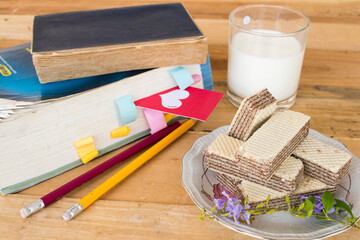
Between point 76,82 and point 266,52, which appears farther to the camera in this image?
point 266,52

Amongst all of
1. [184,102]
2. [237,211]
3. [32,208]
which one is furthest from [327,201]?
[32,208]

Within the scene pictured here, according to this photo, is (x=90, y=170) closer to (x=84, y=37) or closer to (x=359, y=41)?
(x=84, y=37)

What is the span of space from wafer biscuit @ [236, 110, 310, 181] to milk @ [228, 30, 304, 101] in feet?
0.66

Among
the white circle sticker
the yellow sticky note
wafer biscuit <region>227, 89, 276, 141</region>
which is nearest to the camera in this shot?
wafer biscuit <region>227, 89, 276, 141</region>

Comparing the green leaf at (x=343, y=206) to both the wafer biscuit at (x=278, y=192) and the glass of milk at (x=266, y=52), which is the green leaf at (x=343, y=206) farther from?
the glass of milk at (x=266, y=52)

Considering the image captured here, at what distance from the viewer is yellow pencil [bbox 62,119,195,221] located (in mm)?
650

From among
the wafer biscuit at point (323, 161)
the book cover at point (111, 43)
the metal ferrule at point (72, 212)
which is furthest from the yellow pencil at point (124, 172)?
the wafer biscuit at point (323, 161)

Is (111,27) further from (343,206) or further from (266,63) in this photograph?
(343,206)

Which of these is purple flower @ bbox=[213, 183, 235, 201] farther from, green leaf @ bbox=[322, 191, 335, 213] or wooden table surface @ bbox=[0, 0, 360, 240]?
green leaf @ bbox=[322, 191, 335, 213]

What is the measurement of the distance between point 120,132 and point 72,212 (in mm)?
195

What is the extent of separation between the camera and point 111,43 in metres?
0.75

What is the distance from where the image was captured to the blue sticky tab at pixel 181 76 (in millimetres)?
811

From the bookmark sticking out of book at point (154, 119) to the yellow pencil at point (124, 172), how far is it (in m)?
0.03

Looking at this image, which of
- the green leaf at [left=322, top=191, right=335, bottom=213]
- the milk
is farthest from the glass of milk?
the green leaf at [left=322, top=191, right=335, bottom=213]
